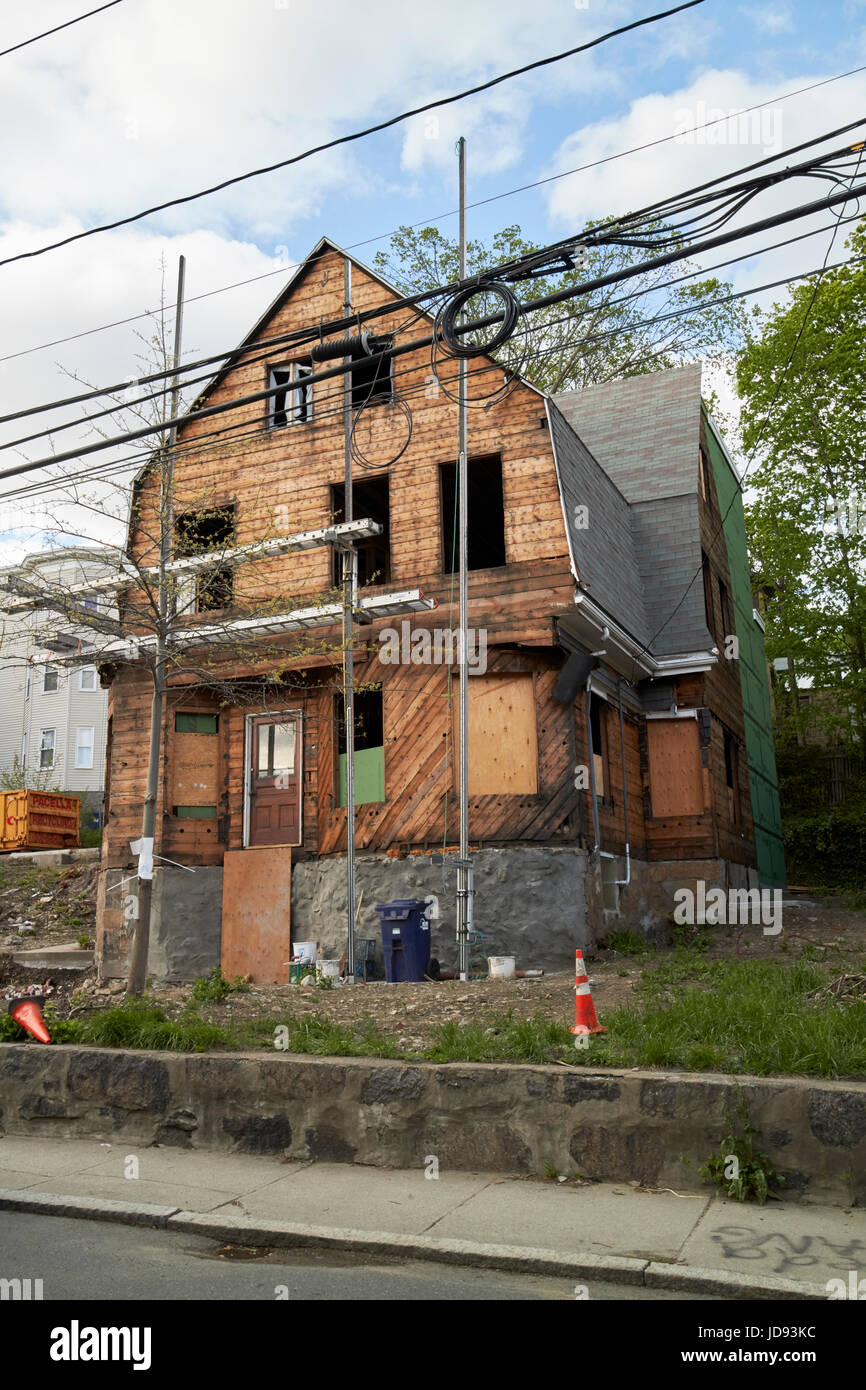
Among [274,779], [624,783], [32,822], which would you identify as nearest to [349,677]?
[274,779]

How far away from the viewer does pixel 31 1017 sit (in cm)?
983

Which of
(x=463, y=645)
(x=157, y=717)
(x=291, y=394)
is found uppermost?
(x=291, y=394)

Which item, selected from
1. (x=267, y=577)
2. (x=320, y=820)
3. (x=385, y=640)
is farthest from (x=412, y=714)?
(x=267, y=577)

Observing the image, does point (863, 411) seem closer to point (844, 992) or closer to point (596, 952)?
point (596, 952)

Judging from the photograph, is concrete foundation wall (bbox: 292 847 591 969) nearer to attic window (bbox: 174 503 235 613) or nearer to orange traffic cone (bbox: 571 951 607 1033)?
attic window (bbox: 174 503 235 613)

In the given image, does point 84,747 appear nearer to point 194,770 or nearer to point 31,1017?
point 194,770

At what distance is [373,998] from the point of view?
11.5m

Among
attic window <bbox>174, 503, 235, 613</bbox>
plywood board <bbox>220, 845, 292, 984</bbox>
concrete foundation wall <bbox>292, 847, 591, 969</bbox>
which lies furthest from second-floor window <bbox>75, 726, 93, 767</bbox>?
concrete foundation wall <bbox>292, 847, 591, 969</bbox>

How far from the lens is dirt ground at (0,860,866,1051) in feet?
33.5

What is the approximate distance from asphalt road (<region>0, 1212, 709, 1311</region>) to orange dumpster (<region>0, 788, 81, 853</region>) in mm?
27319

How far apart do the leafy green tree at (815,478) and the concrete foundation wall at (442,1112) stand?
22.0m

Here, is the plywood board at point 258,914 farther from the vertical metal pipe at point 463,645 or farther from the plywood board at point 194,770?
the vertical metal pipe at point 463,645

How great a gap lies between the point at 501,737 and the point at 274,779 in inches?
164

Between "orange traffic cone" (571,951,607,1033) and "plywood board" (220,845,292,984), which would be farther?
"plywood board" (220,845,292,984)
